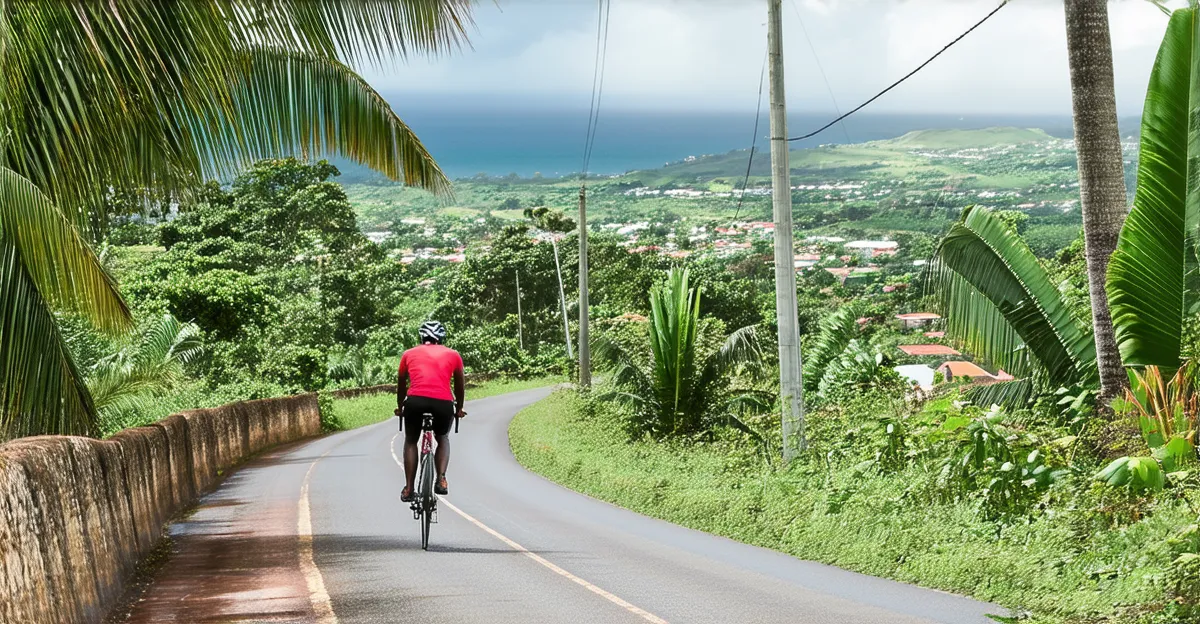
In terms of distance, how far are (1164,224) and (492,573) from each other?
20.5 feet

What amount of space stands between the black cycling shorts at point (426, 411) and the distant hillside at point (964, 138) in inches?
4823

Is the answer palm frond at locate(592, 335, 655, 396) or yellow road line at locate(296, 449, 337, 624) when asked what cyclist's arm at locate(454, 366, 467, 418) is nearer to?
yellow road line at locate(296, 449, 337, 624)

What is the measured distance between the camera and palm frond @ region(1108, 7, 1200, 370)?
9.47 meters

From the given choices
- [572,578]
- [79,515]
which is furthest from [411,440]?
[79,515]

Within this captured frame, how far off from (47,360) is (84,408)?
0.73 m

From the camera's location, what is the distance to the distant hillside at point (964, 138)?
434ft

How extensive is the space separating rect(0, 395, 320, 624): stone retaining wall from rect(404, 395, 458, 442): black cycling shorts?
2587 millimetres

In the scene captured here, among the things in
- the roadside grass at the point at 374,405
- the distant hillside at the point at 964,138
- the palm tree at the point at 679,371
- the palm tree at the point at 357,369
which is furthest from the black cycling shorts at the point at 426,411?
the distant hillside at the point at 964,138

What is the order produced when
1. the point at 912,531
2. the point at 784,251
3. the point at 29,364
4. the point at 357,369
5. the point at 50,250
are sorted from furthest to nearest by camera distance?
the point at 357,369
the point at 784,251
the point at 912,531
the point at 29,364
the point at 50,250

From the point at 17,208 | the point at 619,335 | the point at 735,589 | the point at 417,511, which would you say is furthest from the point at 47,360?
the point at 619,335

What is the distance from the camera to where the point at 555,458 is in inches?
986

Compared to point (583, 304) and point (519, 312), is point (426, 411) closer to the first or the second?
point (583, 304)

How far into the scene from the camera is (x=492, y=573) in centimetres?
1073

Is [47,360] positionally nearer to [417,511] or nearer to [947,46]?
[417,511]
